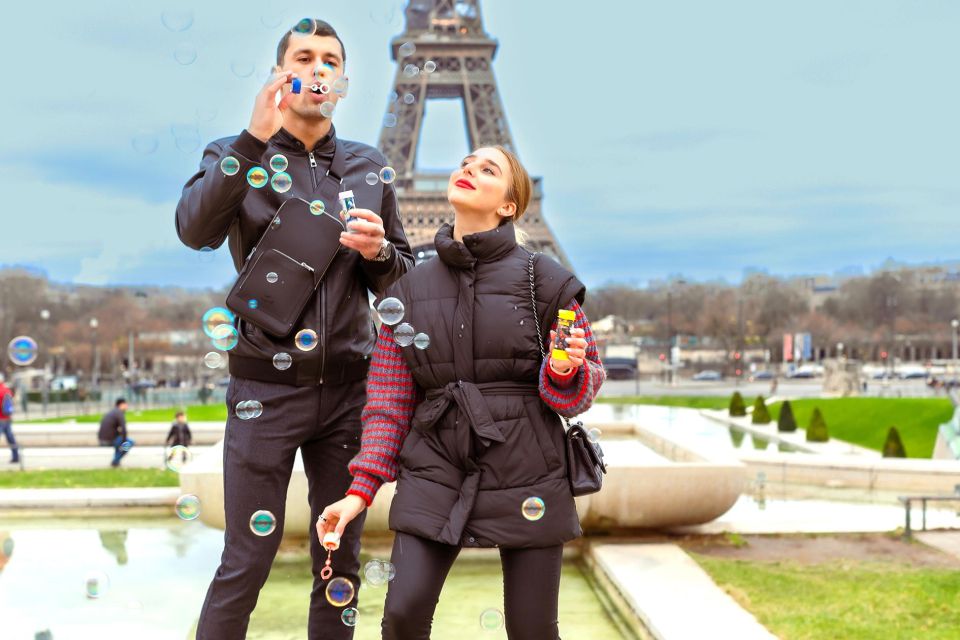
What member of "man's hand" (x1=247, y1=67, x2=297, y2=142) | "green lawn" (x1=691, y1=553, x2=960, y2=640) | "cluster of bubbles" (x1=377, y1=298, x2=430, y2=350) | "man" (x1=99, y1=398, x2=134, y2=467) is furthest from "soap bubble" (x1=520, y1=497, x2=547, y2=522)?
"man" (x1=99, y1=398, x2=134, y2=467)

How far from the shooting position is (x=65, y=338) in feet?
169

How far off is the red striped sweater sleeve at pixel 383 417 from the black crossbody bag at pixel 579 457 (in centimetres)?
45

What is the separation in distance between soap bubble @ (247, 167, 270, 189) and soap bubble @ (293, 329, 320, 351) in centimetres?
47

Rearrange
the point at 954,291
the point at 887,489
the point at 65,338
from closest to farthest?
the point at 887,489, the point at 65,338, the point at 954,291

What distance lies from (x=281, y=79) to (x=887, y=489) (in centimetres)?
929

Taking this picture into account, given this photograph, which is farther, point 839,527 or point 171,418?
point 171,418

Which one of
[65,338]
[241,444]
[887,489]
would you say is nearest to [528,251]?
[241,444]

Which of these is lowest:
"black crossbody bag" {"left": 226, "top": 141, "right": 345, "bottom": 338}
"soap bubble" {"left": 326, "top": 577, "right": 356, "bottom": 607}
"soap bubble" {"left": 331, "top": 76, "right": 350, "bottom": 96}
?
"soap bubble" {"left": 326, "top": 577, "right": 356, "bottom": 607}

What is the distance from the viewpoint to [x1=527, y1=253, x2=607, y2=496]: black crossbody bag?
2.97m

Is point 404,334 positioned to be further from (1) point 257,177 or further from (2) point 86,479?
(2) point 86,479

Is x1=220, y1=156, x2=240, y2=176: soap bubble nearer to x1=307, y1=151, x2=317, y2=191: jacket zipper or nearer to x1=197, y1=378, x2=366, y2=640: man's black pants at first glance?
x1=307, y1=151, x2=317, y2=191: jacket zipper

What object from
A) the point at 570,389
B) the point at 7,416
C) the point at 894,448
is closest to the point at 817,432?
the point at 894,448

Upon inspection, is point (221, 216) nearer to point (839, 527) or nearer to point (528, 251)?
point (528, 251)

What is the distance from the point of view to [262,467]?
315 centimetres
